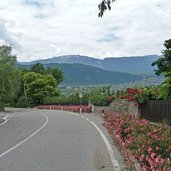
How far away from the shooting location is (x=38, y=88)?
314 ft

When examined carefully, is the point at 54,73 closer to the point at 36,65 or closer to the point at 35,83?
the point at 36,65

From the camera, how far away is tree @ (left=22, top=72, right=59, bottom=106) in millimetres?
94000

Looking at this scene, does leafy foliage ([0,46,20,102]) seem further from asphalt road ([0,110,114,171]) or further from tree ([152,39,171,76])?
asphalt road ([0,110,114,171])

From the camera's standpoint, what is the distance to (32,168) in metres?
10.5

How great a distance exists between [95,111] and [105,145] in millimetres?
37422

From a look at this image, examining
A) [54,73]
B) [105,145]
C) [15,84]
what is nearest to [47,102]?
[15,84]

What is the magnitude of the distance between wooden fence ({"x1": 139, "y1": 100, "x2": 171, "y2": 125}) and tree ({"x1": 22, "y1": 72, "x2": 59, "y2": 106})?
205 ft

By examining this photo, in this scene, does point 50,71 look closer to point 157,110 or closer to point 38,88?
point 38,88

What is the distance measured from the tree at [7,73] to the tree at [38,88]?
14554mm

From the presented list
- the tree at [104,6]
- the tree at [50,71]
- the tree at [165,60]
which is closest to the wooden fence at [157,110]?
the tree at [165,60]

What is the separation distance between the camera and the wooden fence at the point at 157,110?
26.6 meters

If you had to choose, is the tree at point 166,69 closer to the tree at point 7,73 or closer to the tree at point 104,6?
the tree at point 104,6

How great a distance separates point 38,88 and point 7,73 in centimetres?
2157

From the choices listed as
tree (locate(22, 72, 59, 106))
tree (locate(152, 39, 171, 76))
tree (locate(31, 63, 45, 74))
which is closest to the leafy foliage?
tree (locate(22, 72, 59, 106))
